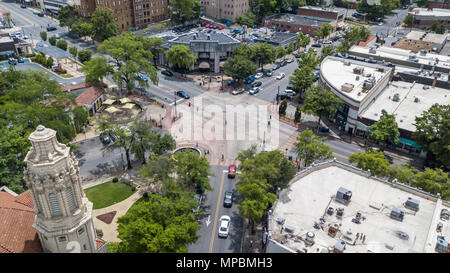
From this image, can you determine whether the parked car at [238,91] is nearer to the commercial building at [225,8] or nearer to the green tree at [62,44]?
the green tree at [62,44]

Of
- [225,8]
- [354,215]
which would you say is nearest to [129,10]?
[225,8]

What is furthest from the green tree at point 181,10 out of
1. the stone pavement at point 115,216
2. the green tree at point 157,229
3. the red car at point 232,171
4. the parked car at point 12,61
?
the green tree at point 157,229

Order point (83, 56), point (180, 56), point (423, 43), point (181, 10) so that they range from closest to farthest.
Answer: point (180, 56), point (83, 56), point (423, 43), point (181, 10)

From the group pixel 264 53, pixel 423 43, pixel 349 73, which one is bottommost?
pixel 349 73

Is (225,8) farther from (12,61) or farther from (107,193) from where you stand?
(107,193)

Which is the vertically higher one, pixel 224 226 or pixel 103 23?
pixel 103 23
